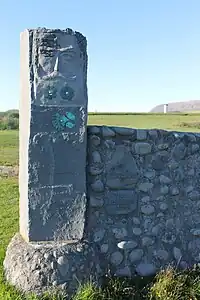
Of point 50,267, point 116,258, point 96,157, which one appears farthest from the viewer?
point 116,258

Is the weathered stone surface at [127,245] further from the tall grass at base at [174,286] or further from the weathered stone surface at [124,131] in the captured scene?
the weathered stone surface at [124,131]

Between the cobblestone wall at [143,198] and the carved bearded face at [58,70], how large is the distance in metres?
0.48

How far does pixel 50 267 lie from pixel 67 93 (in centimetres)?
167

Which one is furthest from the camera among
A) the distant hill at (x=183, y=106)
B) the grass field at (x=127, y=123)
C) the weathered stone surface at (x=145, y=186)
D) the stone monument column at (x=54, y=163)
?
the distant hill at (x=183, y=106)

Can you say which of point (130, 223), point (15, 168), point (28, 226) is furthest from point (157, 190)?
point (15, 168)

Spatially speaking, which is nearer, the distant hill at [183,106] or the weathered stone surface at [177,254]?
the weathered stone surface at [177,254]

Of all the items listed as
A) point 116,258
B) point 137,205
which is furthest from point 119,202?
point 116,258

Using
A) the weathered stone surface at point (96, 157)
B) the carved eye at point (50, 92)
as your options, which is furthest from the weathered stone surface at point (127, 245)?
the carved eye at point (50, 92)

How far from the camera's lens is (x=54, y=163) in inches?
184

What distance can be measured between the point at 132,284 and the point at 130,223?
0.63 m

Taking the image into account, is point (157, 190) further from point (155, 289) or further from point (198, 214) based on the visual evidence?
point (155, 289)

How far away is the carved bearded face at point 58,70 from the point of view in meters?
4.57

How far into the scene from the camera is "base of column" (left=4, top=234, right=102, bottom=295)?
4410 millimetres

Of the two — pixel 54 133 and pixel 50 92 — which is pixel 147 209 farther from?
pixel 50 92
